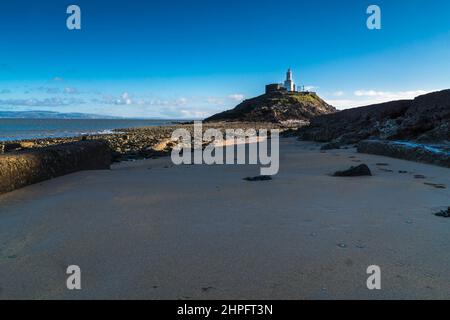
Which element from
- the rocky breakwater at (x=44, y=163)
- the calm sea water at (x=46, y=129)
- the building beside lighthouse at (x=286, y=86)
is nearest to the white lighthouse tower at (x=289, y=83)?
the building beside lighthouse at (x=286, y=86)

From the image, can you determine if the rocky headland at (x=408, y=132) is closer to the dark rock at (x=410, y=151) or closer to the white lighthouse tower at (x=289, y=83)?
the dark rock at (x=410, y=151)

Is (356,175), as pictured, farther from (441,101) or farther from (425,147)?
(441,101)

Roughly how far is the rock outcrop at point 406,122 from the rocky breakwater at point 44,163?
29.3 ft

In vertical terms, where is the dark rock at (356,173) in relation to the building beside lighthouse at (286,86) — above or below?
below

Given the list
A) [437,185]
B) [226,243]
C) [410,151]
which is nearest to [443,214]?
[437,185]

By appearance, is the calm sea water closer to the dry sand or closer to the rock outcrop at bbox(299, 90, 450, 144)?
the rock outcrop at bbox(299, 90, 450, 144)

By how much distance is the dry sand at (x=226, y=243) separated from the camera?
2.11m

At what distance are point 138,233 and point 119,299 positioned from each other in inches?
40.7

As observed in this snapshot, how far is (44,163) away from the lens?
575cm

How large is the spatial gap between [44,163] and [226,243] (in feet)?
13.9

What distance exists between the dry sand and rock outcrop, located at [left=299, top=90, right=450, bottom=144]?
21.6 ft

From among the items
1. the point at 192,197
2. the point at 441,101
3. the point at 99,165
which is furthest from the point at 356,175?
the point at 441,101

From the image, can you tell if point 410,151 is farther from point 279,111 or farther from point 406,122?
point 279,111
